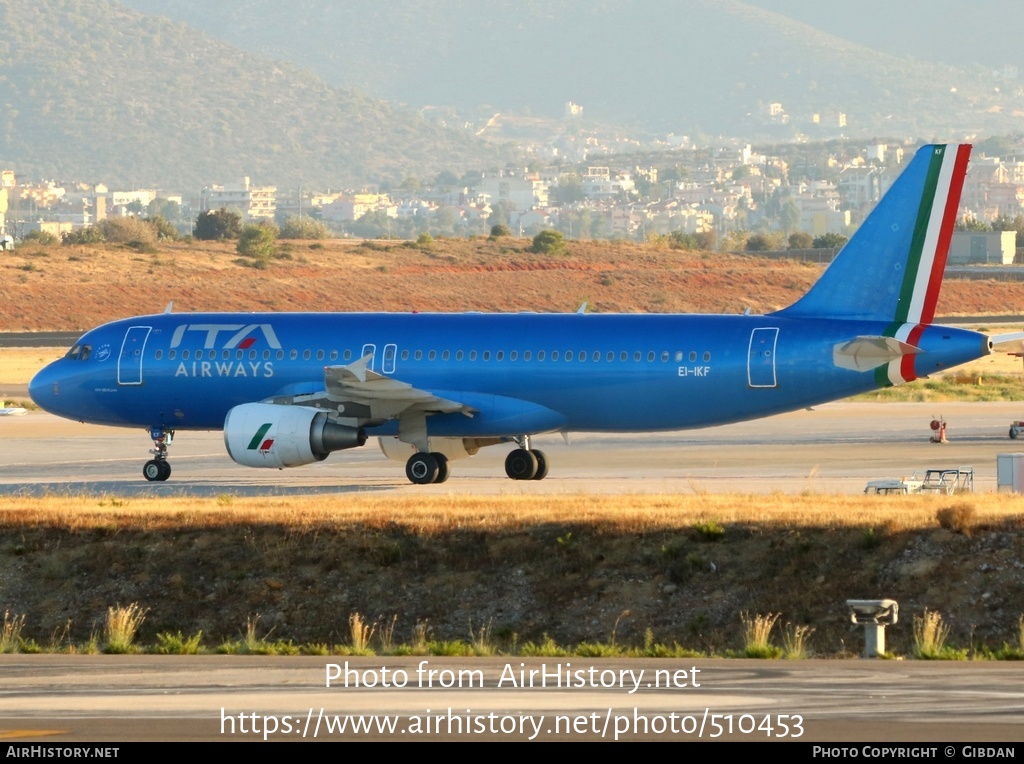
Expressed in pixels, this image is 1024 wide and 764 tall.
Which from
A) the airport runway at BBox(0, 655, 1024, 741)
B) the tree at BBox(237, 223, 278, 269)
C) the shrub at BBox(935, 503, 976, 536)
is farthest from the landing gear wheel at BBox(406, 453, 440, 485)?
the tree at BBox(237, 223, 278, 269)

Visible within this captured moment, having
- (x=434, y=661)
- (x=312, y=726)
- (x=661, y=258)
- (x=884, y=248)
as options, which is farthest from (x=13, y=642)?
(x=661, y=258)

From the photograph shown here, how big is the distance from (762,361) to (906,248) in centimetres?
355

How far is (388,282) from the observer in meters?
119

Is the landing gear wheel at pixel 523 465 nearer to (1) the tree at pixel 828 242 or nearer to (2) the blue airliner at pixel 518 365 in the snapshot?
(2) the blue airliner at pixel 518 365

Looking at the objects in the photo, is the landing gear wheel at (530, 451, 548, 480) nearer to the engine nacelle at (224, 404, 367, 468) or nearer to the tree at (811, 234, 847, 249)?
the engine nacelle at (224, 404, 367, 468)

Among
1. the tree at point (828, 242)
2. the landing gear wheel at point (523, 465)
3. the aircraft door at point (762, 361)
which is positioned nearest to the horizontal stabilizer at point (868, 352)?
the aircraft door at point (762, 361)

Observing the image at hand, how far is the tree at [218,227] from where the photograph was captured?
15012cm

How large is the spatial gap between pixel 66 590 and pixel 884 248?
1694 cm

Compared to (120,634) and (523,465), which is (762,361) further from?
(120,634)

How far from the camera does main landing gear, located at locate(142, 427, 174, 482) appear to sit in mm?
38094

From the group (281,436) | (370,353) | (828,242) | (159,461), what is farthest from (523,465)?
(828,242)

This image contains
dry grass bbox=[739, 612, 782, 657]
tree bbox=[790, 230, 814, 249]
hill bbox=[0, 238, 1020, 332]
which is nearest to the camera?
dry grass bbox=[739, 612, 782, 657]

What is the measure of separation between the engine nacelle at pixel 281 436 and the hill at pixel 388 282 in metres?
71.8

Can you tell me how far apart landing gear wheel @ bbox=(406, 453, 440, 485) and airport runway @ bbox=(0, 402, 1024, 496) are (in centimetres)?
29
